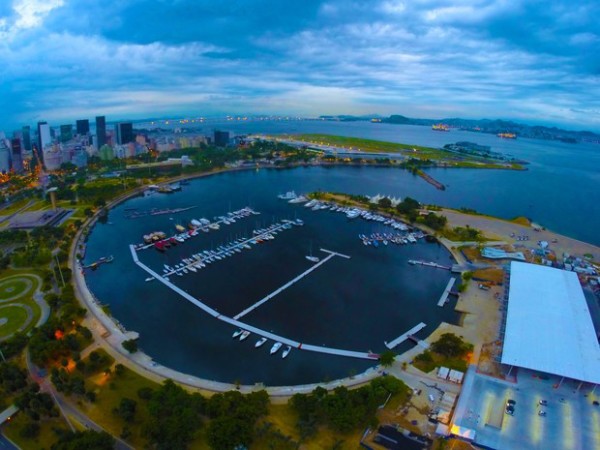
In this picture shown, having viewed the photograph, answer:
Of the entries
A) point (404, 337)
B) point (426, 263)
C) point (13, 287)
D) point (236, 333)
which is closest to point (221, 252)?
point (236, 333)

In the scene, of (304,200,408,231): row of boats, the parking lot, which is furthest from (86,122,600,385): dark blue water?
the parking lot

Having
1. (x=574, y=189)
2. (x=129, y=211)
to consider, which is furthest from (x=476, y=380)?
(x=574, y=189)

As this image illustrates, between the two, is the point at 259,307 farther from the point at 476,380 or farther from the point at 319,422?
the point at 476,380

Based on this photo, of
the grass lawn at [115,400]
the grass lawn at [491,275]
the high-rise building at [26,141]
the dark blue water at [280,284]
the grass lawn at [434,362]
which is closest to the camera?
the grass lawn at [115,400]

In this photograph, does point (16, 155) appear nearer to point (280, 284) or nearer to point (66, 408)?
point (280, 284)

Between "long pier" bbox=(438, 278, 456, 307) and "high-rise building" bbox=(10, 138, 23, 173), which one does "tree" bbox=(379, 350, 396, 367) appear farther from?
"high-rise building" bbox=(10, 138, 23, 173)

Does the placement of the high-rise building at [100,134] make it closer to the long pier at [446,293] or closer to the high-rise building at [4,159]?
the high-rise building at [4,159]

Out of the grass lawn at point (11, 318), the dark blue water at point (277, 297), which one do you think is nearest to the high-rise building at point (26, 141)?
the dark blue water at point (277, 297)
